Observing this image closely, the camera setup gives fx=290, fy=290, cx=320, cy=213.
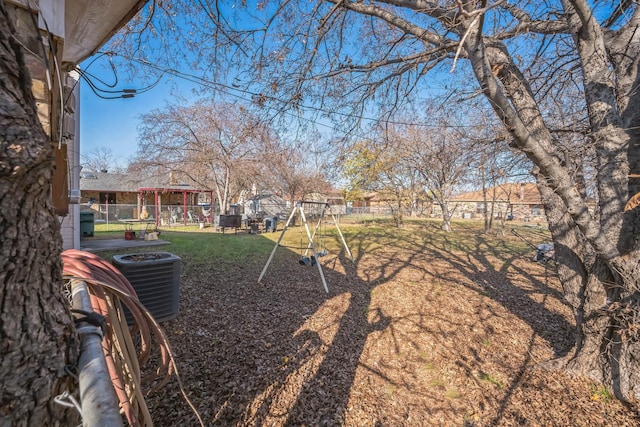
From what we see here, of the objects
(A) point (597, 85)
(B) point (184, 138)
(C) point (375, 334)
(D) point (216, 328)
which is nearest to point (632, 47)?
(A) point (597, 85)

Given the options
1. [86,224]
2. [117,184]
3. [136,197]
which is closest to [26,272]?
[86,224]

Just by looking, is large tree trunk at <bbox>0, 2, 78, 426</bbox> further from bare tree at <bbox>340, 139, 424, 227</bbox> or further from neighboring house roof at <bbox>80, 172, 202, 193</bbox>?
neighboring house roof at <bbox>80, 172, 202, 193</bbox>

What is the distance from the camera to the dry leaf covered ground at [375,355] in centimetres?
258

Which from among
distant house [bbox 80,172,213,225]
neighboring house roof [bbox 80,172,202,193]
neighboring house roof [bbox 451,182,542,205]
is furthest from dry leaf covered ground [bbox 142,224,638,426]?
neighboring house roof [bbox 80,172,202,193]

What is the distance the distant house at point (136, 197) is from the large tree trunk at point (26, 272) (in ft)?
70.0

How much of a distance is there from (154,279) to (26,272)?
2.85m

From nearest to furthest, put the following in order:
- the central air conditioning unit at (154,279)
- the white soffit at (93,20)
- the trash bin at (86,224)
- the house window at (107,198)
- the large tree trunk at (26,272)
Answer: the large tree trunk at (26,272), the white soffit at (93,20), the central air conditioning unit at (154,279), the trash bin at (86,224), the house window at (107,198)

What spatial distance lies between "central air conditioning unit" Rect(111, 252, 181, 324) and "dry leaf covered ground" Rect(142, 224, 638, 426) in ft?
1.51

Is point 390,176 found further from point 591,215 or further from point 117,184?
point 117,184

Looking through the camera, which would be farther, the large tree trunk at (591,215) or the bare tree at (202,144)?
the bare tree at (202,144)

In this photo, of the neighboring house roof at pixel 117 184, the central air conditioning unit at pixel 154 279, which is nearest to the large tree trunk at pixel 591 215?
the central air conditioning unit at pixel 154 279

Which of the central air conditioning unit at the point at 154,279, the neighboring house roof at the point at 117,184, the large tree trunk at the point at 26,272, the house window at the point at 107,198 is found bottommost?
the central air conditioning unit at the point at 154,279

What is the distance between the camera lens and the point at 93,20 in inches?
107

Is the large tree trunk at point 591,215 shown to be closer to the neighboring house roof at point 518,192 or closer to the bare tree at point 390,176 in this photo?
the neighboring house roof at point 518,192
